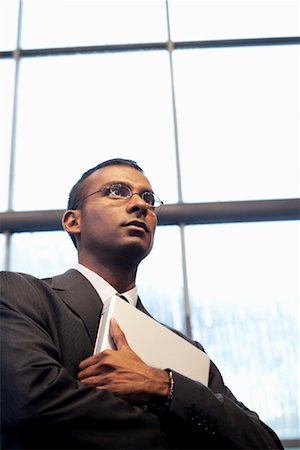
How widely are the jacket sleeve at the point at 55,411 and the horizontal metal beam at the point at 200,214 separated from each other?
5.34 feet

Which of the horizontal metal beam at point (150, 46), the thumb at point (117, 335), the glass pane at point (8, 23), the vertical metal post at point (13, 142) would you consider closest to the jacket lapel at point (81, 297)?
the thumb at point (117, 335)

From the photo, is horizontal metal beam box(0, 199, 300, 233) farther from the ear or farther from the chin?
the chin

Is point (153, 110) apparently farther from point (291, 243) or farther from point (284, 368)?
point (284, 368)

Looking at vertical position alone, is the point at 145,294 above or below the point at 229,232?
below

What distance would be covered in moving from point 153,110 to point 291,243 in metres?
1.05

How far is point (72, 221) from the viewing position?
6.27 ft

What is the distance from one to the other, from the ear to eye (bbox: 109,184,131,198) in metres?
0.16

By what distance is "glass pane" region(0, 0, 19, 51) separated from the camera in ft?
11.5

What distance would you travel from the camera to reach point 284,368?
2.61 meters

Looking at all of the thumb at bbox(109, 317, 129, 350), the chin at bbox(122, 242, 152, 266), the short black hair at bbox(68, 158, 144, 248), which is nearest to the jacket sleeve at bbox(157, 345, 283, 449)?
the thumb at bbox(109, 317, 129, 350)

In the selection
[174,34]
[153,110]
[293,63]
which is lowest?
[153,110]

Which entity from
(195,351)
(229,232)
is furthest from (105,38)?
(195,351)

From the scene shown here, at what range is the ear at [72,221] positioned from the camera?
74.4 inches

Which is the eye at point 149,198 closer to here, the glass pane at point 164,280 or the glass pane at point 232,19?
the glass pane at point 164,280
